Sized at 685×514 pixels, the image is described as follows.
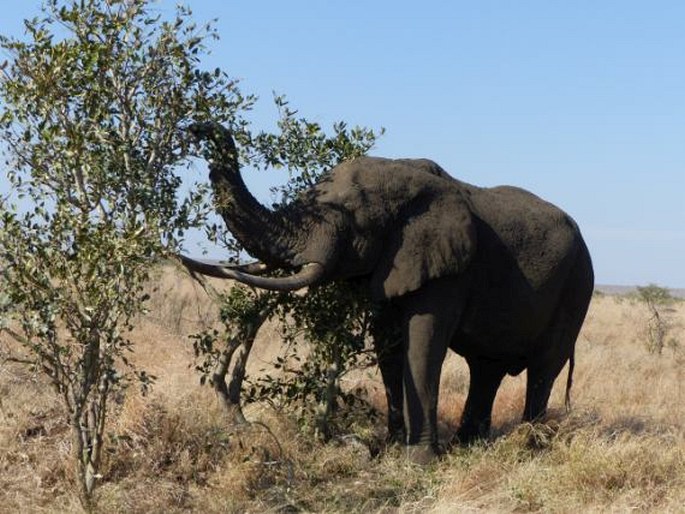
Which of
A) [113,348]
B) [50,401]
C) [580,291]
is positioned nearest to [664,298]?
[580,291]

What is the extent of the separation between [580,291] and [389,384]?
207 cm

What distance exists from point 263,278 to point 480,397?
3.08 meters

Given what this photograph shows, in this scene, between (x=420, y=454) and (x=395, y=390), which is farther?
(x=395, y=390)

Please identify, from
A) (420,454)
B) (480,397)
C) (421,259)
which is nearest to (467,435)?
(480,397)

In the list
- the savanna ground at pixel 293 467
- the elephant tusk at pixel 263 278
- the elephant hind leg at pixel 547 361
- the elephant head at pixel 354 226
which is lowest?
the savanna ground at pixel 293 467

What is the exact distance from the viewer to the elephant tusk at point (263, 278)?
7.96 m

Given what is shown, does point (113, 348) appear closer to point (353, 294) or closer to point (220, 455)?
point (220, 455)

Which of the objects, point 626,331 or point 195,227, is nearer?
point 195,227

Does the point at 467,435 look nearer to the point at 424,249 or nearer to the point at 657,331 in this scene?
the point at 424,249

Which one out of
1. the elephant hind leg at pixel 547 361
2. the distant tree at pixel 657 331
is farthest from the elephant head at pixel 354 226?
the distant tree at pixel 657 331

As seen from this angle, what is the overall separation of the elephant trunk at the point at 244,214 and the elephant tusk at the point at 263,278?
0.57ft

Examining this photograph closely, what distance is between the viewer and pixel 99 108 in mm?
7230

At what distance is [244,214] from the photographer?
322 inches

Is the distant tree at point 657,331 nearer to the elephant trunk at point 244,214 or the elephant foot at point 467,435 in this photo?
the elephant foot at point 467,435
